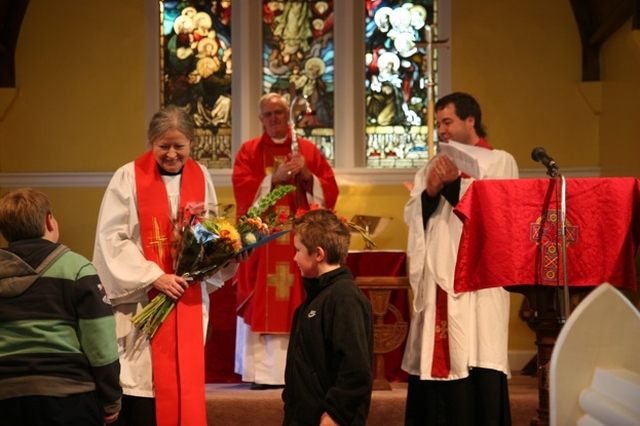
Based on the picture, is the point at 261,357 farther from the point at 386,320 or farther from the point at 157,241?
the point at 157,241

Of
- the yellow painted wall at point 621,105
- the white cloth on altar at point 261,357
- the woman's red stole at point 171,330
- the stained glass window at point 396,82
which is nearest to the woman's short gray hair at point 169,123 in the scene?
the woman's red stole at point 171,330

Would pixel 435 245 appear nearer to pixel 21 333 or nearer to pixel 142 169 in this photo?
pixel 142 169

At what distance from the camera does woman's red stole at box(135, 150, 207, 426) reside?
4293 mm

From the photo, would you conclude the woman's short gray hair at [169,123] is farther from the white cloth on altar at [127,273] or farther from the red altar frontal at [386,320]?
the red altar frontal at [386,320]

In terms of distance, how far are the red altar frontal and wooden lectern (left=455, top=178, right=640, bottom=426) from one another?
2.65 meters

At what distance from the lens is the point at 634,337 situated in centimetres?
97

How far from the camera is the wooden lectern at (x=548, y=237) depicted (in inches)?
154

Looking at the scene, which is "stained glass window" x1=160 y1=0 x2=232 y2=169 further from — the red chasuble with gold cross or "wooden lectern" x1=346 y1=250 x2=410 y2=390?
"wooden lectern" x1=346 y1=250 x2=410 y2=390

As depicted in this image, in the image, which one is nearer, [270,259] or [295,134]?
[295,134]

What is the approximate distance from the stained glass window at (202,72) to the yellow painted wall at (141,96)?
1.08ft

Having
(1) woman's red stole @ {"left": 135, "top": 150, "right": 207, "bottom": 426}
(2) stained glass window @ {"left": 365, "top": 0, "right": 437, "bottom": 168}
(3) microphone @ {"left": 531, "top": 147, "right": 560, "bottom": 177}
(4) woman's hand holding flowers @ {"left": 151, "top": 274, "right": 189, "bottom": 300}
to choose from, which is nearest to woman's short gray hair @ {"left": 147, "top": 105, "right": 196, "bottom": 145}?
(1) woman's red stole @ {"left": 135, "top": 150, "right": 207, "bottom": 426}

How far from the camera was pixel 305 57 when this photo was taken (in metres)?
8.55

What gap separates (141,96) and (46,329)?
522 centimetres

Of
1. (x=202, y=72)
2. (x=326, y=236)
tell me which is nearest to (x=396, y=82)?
(x=202, y=72)
